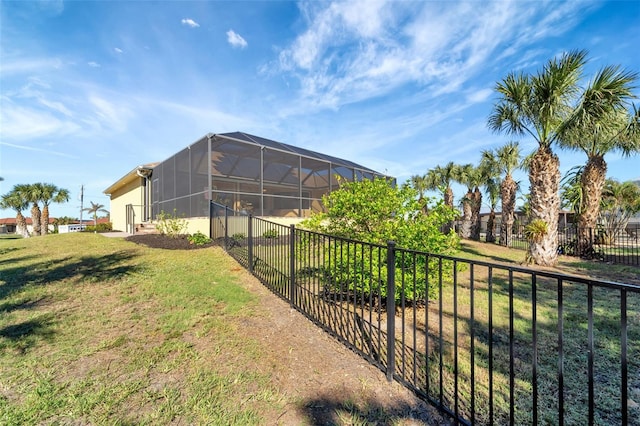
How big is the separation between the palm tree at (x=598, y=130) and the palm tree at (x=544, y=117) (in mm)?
427

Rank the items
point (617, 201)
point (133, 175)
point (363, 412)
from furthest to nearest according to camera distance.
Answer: point (133, 175) < point (617, 201) < point (363, 412)

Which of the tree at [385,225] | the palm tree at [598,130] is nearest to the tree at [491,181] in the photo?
the palm tree at [598,130]

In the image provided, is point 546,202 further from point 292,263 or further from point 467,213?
point 467,213

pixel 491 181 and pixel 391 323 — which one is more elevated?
pixel 491 181

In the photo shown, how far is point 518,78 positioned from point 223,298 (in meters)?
10.7

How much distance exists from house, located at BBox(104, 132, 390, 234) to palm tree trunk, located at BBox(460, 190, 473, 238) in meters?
8.62

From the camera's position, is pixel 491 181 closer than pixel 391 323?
No

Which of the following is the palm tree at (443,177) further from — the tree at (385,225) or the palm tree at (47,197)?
A: the palm tree at (47,197)

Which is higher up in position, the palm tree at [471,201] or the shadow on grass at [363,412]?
the palm tree at [471,201]

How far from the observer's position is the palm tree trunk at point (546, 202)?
29.1 feet

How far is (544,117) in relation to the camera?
863cm

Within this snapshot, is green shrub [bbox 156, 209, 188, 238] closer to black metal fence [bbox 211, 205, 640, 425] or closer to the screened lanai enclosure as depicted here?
the screened lanai enclosure

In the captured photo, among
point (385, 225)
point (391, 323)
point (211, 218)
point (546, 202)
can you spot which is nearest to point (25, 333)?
point (391, 323)

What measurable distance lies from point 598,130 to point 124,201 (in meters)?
28.3
